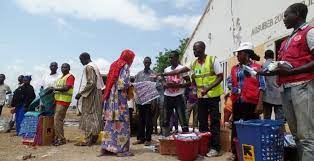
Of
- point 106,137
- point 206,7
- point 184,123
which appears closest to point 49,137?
point 106,137

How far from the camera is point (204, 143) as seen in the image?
6730 mm

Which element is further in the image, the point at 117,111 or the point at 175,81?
the point at 175,81

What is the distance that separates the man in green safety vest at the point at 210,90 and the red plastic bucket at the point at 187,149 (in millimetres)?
409

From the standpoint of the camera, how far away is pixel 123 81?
23.3 ft

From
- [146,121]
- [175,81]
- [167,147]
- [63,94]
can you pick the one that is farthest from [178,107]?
[63,94]

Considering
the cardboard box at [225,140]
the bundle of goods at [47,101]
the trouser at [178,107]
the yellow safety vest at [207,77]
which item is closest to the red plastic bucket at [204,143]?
the cardboard box at [225,140]

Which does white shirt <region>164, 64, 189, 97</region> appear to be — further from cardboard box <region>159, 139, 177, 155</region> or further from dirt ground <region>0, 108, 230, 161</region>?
dirt ground <region>0, 108, 230, 161</region>

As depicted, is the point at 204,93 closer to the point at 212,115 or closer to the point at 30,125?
the point at 212,115

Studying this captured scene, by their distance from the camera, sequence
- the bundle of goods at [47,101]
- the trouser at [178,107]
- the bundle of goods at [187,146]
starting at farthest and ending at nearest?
the bundle of goods at [47,101]
the trouser at [178,107]
the bundle of goods at [187,146]

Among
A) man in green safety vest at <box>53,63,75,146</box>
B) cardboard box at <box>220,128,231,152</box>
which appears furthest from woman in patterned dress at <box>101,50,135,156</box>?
man in green safety vest at <box>53,63,75,146</box>

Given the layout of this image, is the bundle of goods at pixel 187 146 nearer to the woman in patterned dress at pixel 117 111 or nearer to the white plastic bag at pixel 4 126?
the woman in patterned dress at pixel 117 111

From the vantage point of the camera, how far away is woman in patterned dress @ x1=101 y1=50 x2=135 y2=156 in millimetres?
7070

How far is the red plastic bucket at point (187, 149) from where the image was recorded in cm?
633

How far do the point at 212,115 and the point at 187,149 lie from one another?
787mm
